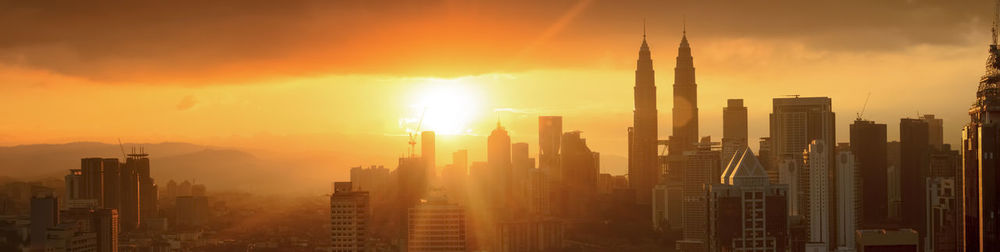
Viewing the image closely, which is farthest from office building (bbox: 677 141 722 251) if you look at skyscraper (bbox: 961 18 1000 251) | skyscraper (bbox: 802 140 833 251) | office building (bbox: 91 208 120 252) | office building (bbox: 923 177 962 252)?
office building (bbox: 91 208 120 252)

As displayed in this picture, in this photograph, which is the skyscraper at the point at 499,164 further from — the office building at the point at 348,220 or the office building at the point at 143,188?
the office building at the point at 143,188

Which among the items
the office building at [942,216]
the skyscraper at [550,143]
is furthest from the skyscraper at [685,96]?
the office building at [942,216]

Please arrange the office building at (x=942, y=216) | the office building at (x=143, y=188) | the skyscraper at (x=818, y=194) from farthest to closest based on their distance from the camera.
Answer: the skyscraper at (x=818, y=194)
the office building at (x=942, y=216)
the office building at (x=143, y=188)

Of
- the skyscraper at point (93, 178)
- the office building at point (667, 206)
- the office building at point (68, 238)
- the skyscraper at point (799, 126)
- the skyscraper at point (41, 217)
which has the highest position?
the skyscraper at point (799, 126)

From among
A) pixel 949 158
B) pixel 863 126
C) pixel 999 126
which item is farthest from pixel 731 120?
pixel 999 126

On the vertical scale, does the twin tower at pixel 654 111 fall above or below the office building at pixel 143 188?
above
